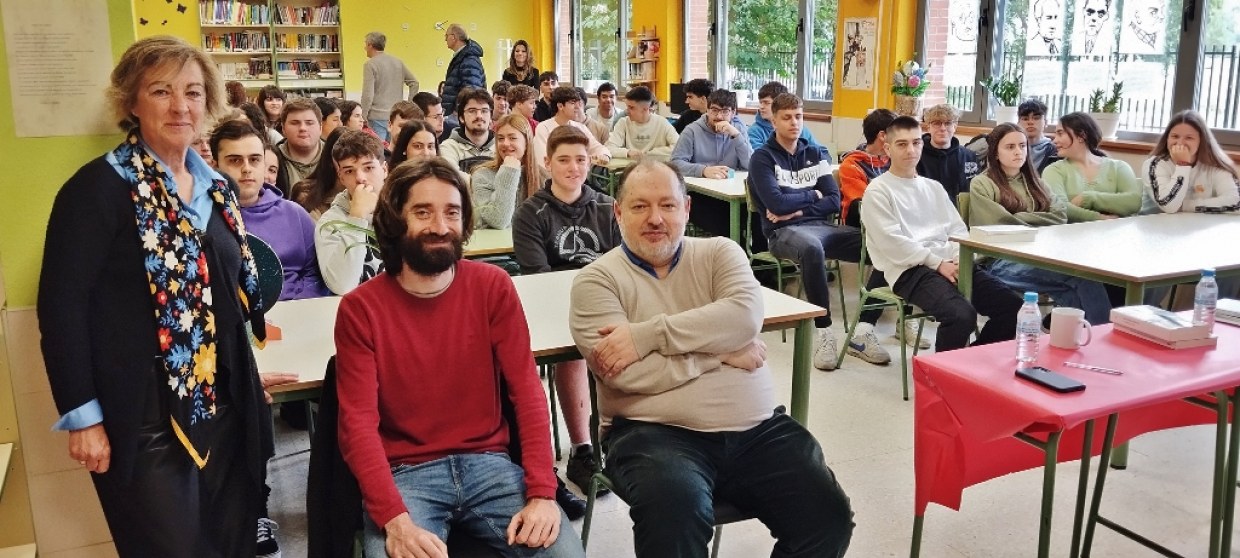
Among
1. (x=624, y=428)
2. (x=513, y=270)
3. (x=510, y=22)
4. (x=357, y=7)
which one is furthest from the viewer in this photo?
(x=510, y=22)

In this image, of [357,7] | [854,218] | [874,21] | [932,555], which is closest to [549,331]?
[932,555]

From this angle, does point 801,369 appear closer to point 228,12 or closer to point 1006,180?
point 1006,180

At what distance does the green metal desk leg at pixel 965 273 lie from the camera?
3822 millimetres

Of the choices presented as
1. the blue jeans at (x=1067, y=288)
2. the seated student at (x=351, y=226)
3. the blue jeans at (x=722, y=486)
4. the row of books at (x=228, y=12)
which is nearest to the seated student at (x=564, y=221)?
the seated student at (x=351, y=226)

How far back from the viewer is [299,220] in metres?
3.15

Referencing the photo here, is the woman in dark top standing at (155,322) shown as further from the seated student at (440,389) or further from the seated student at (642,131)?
the seated student at (642,131)

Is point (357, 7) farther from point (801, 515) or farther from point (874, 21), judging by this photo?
point (801, 515)

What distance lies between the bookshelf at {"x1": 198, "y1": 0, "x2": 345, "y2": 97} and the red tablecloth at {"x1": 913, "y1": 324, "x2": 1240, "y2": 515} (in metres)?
10.7

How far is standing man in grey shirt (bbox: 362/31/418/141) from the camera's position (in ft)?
28.6

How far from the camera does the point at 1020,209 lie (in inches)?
171

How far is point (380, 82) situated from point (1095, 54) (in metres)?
5.81

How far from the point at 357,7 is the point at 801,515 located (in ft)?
39.0

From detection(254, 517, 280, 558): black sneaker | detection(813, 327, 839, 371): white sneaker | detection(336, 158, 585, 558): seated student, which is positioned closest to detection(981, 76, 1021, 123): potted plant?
detection(813, 327, 839, 371): white sneaker

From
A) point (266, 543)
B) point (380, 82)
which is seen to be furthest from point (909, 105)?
point (266, 543)
